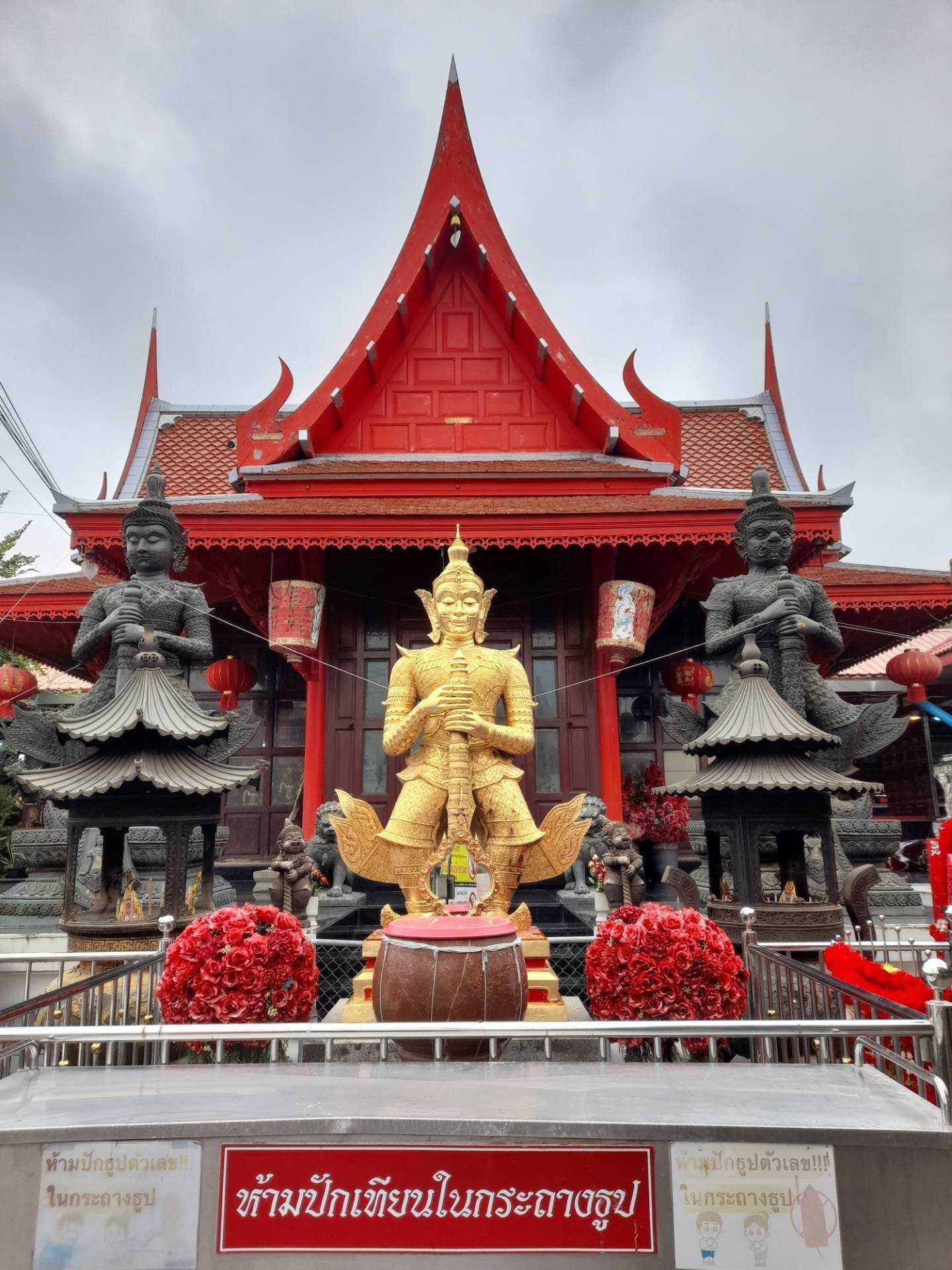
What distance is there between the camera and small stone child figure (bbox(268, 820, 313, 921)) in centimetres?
680

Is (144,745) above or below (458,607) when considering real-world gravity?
below

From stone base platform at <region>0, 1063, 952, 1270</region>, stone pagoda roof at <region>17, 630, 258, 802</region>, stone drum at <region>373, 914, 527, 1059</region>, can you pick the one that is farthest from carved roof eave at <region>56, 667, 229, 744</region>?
stone base platform at <region>0, 1063, 952, 1270</region>

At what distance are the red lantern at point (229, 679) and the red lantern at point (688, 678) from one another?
5591 millimetres

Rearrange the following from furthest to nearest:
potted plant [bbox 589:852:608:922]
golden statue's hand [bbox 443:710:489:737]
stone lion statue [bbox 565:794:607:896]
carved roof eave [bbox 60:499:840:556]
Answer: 1. carved roof eave [bbox 60:499:840:556]
2. stone lion statue [bbox 565:794:607:896]
3. potted plant [bbox 589:852:608:922]
4. golden statue's hand [bbox 443:710:489:737]

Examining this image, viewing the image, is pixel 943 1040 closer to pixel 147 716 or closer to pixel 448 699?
pixel 448 699

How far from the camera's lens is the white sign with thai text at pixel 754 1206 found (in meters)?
2.18

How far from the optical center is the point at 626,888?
677cm

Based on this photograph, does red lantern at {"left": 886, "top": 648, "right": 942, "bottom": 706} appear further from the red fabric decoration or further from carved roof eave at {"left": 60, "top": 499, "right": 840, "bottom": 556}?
the red fabric decoration

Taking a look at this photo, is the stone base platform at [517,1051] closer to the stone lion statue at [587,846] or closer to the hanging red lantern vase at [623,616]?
the stone lion statue at [587,846]

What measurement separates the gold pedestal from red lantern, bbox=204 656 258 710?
19.6 feet

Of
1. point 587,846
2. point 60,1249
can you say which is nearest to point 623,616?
point 587,846

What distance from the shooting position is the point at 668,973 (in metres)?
4.05

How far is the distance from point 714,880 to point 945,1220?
417cm

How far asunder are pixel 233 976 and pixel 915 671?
970 cm
